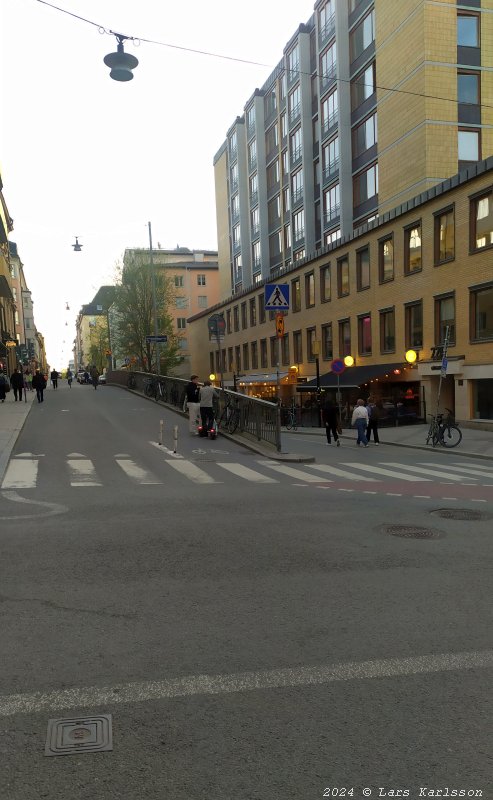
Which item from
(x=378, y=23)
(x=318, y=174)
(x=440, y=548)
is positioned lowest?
(x=440, y=548)

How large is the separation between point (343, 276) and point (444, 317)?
10.7 m

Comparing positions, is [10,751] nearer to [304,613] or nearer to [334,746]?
[334,746]

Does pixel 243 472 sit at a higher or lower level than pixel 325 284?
lower

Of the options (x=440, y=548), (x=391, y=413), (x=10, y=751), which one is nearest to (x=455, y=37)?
(x=391, y=413)

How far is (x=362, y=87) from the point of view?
36.3 metres

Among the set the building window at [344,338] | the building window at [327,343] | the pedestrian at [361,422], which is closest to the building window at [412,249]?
the building window at [344,338]

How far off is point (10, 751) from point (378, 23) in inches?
1561

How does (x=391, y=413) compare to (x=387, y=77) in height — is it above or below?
below

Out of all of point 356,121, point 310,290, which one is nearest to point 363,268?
point 310,290

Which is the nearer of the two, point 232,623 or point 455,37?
point 232,623

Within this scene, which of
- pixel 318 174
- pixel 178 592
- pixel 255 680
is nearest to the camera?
pixel 255 680

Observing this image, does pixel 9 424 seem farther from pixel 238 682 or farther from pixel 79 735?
pixel 79 735

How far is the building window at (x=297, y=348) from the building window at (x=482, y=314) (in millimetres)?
18982

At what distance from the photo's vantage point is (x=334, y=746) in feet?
9.21
